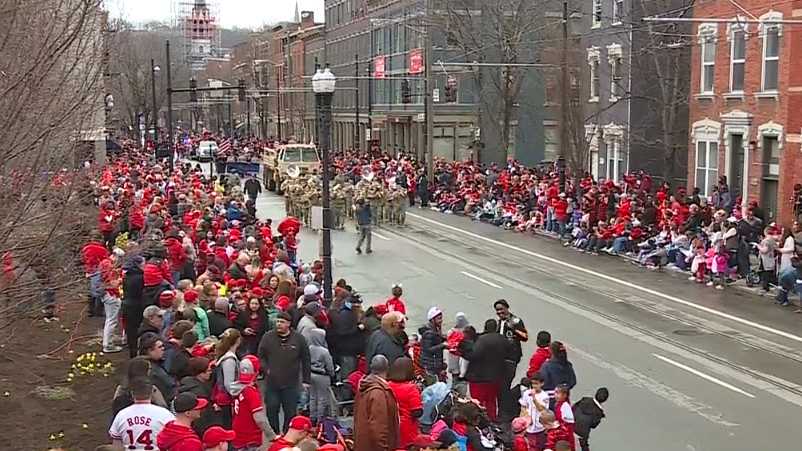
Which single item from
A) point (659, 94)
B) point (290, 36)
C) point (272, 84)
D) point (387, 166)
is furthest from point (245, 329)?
point (272, 84)

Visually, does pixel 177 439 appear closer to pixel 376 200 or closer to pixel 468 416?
pixel 468 416

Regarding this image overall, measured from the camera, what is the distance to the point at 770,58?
1086 inches

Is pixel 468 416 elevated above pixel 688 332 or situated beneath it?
elevated above

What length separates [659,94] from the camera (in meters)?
35.9

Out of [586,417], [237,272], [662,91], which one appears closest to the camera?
[586,417]

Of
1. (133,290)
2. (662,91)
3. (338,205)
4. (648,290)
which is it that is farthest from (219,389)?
(662,91)

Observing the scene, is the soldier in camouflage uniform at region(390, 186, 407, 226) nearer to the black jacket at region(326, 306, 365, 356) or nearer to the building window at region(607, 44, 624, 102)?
the building window at region(607, 44, 624, 102)

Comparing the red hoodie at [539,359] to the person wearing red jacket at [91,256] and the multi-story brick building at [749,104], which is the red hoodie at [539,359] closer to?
the person wearing red jacket at [91,256]

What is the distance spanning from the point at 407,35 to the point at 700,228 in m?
38.4

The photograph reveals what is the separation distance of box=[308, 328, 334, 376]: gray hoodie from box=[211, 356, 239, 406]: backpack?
1302mm

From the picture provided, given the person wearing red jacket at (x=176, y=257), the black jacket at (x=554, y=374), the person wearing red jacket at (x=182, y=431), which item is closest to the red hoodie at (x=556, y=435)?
the black jacket at (x=554, y=374)

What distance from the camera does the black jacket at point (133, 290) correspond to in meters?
12.9

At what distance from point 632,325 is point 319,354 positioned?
839 centimetres

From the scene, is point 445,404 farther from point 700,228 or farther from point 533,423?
point 700,228
